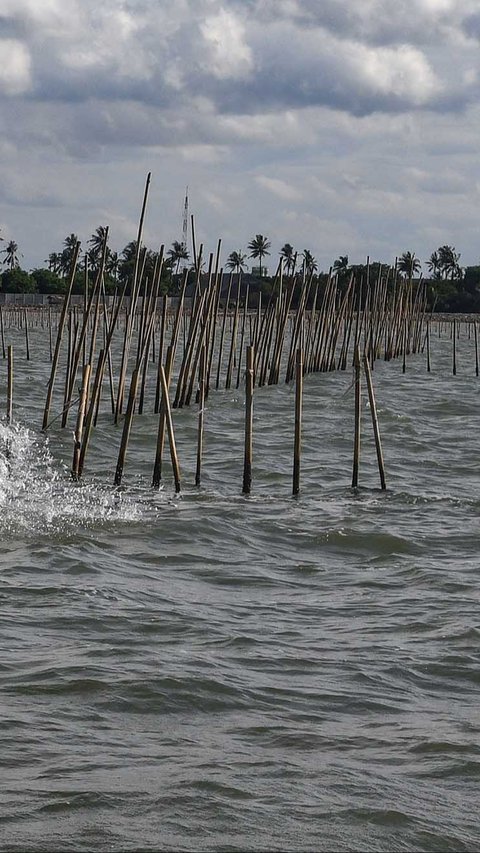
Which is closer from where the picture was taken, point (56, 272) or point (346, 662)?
point (346, 662)

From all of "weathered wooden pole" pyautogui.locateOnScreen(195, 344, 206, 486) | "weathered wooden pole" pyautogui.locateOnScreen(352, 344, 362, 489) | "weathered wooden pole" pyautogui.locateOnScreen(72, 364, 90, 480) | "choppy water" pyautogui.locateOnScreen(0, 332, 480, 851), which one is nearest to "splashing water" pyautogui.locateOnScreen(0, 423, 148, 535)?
"choppy water" pyautogui.locateOnScreen(0, 332, 480, 851)

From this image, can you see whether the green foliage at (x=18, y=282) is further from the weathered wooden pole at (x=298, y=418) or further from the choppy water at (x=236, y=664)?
the weathered wooden pole at (x=298, y=418)

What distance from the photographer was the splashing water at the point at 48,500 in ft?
36.9

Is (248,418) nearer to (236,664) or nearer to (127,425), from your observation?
(127,425)

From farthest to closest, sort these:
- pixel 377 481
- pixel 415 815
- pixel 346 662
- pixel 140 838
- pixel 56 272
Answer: pixel 56 272 → pixel 377 481 → pixel 346 662 → pixel 415 815 → pixel 140 838

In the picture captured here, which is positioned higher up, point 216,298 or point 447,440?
point 216,298

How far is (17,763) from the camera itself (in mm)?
5336

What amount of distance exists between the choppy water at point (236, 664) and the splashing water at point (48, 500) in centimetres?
4

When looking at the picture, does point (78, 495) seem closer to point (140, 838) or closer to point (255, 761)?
point (255, 761)

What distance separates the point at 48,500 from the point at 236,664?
547cm

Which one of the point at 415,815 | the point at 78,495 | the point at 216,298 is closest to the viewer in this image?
the point at 415,815

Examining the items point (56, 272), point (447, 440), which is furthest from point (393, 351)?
point (56, 272)

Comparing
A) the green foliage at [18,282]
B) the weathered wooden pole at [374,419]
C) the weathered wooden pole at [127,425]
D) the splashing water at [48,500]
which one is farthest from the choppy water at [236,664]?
the green foliage at [18,282]

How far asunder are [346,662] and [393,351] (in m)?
32.5
